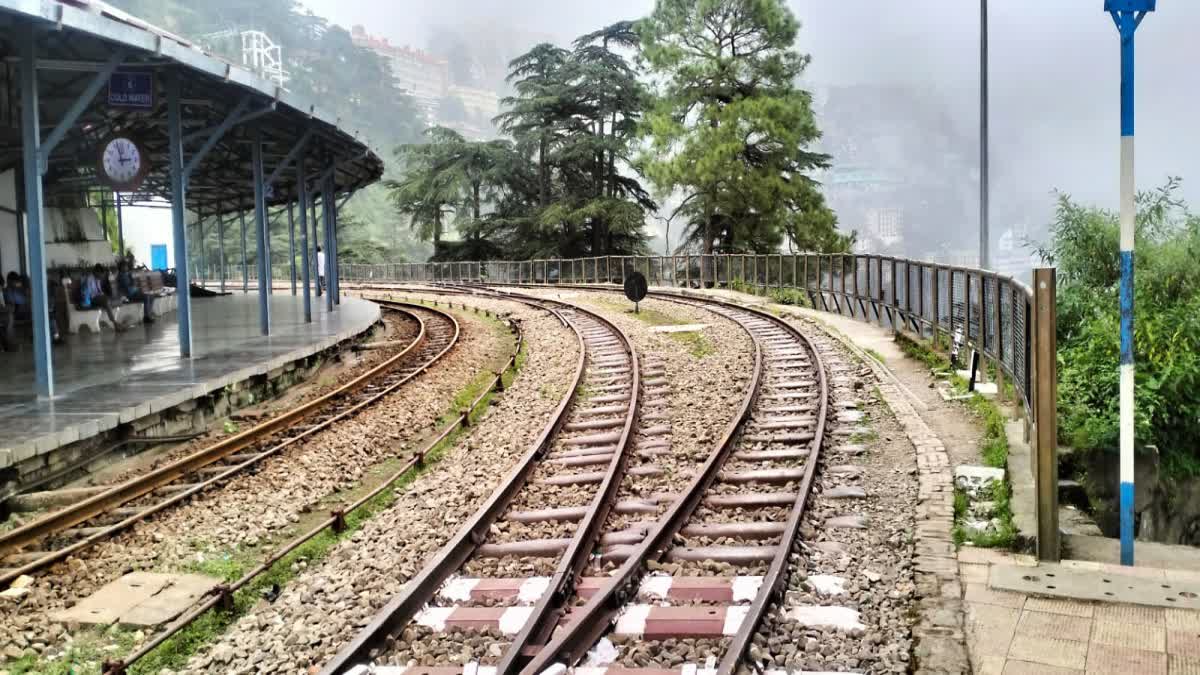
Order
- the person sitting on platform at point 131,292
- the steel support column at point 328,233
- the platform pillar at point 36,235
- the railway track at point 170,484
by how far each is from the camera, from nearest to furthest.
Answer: the railway track at point 170,484
the platform pillar at point 36,235
the person sitting on platform at point 131,292
the steel support column at point 328,233

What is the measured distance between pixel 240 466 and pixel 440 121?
196 meters

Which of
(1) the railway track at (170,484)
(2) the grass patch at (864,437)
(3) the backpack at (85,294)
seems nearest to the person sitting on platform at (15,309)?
(3) the backpack at (85,294)

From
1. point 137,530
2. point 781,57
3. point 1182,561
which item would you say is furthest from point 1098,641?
point 781,57

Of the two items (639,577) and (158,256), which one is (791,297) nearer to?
(639,577)

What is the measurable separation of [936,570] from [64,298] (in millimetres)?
17018

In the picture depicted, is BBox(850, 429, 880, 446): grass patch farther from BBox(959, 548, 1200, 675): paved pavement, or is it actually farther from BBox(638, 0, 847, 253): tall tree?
BBox(638, 0, 847, 253): tall tree

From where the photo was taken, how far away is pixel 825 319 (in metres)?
21.4

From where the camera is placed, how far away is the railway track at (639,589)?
482 cm

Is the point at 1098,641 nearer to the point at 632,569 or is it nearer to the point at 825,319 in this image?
the point at 632,569

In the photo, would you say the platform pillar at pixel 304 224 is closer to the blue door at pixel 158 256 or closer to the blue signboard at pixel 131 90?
the blue signboard at pixel 131 90

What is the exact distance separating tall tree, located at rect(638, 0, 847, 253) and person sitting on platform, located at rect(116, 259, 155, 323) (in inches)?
827

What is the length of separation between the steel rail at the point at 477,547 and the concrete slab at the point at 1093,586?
2406 millimetres

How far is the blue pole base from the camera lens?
5.84 meters

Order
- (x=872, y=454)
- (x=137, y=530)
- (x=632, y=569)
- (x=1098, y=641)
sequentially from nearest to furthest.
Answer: (x=1098, y=641)
(x=632, y=569)
(x=137, y=530)
(x=872, y=454)
